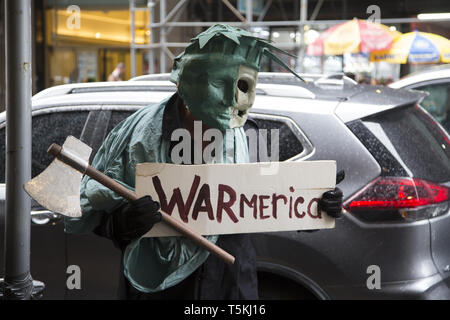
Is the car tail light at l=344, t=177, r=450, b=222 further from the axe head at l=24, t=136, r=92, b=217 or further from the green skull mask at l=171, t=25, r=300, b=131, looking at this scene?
the axe head at l=24, t=136, r=92, b=217

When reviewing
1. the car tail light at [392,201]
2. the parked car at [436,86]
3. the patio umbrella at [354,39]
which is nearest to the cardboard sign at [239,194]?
the car tail light at [392,201]

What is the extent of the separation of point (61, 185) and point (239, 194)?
0.62 metres

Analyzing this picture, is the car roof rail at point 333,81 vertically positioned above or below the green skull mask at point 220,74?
below

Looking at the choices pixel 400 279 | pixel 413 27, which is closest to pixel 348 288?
pixel 400 279

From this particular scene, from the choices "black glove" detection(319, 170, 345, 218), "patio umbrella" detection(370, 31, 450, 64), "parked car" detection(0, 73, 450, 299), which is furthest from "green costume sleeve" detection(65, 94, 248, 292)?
"patio umbrella" detection(370, 31, 450, 64)

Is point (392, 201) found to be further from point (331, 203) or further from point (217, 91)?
point (217, 91)

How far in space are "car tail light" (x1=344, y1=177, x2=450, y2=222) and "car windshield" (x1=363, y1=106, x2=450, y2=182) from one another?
8 cm

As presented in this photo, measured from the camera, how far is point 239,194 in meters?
2.22

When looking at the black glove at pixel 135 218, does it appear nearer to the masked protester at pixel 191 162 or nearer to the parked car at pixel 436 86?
the masked protester at pixel 191 162

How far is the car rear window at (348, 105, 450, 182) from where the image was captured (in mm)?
3262

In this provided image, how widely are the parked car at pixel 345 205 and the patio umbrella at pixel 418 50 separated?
6.49 meters

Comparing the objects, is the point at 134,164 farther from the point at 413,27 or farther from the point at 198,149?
the point at 413,27

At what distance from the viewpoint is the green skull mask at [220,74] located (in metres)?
2.07

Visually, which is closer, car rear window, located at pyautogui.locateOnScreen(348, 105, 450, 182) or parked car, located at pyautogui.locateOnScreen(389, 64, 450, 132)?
car rear window, located at pyautogui.locateOnScreen(348, 105, 450, 182)
